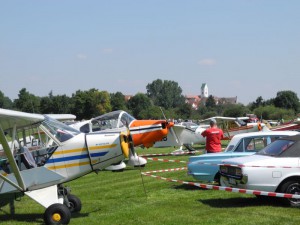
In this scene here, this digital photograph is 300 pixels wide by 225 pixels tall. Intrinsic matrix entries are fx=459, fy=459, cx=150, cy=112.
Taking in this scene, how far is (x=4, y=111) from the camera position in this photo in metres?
7.89

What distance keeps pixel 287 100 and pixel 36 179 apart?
125m

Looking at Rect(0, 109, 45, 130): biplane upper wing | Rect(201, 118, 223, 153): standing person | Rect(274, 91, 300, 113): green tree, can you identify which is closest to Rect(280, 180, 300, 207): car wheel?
Rect(201, 118, 223, 153): standing person

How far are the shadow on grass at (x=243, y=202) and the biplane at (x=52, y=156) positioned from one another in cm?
213

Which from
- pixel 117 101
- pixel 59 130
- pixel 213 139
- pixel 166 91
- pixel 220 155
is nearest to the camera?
pixel 59 130

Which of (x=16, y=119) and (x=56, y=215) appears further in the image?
(x=16, y=119)

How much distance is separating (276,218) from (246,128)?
21976 millimetres

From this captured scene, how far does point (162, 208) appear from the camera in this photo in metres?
9.31

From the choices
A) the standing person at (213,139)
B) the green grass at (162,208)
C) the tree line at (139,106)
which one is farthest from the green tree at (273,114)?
the green grass at (162,208)

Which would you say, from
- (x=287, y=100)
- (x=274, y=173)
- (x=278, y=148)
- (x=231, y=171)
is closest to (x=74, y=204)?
(x=231, y=171)

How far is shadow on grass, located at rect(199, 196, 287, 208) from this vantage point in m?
9.23

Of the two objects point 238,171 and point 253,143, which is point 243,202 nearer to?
point 238,171

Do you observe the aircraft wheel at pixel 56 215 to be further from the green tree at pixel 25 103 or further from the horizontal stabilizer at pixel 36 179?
the green tree at pixel 25 103

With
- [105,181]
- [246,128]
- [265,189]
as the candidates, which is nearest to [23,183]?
[265,189]

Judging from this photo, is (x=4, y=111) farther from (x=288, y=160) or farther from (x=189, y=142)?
(x=189, y=142)
